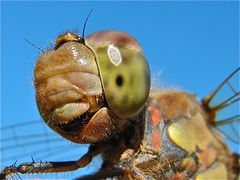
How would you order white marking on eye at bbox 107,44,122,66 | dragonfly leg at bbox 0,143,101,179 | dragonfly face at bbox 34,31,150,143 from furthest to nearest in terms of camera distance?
dragonfly leg at bbox 0,143,101,179 < white marking on eye at bbox 107,44,122,66 < dragonfly face at bbox 34,31,150,143

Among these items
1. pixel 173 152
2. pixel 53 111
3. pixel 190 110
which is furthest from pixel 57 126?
pixel 190 110

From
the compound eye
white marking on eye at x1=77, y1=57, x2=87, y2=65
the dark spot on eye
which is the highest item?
the compound eye

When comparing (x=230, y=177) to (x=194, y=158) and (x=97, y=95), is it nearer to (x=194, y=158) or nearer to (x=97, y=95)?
(x=194, y=158)

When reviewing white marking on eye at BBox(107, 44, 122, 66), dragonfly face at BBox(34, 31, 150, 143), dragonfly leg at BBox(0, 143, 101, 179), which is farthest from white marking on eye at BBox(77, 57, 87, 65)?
dragonfly leg at BBox(0, 143, 101, 179)

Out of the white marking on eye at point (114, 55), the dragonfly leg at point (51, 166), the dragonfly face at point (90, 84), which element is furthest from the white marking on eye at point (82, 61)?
the dragonfly leg at point (51, 166)

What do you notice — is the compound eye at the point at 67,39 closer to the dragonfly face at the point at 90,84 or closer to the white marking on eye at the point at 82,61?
the dragonfly face at the point at 90,84

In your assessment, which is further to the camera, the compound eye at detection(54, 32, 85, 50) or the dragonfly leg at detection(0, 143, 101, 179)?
the dragonfly leg at detection(0, 143, 101, 179)

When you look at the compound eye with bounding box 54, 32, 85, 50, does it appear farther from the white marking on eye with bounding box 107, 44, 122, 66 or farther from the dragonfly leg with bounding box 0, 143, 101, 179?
the dragonfly leg with bounding box 0, 143, 101, 179
